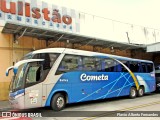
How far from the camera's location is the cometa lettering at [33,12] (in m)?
17.5

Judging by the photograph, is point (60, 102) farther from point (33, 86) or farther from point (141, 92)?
point (141, 92)

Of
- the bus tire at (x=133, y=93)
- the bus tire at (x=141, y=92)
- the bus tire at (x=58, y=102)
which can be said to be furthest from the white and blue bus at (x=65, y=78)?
the bus tire at (x=141, y=92)

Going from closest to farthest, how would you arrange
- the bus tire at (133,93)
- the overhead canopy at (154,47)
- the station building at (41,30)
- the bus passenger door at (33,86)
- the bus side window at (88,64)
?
the bus passenger door at (33,86), the bus side window at (88,64), the station building at (41,30), the bus tire at (133,93), the overhead canopy at (154,47)

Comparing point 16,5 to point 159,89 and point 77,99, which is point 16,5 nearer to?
point 77,99

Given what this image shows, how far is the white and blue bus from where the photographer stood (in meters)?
12.2

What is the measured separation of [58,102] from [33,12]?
8109 millimetres

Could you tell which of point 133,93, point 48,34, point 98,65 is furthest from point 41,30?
point 133,93

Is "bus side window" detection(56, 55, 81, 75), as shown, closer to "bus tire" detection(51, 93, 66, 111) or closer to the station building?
"bus tire" detection(51, 93, 66, 111)

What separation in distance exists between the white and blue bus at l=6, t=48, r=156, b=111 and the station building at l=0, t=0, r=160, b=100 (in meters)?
3.14

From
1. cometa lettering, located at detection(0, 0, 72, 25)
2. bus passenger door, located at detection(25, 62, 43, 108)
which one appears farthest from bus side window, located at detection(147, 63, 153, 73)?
bus passenger door, located at detection(25, 62, 43, 108)

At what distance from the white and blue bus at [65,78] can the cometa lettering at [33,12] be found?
218 inches

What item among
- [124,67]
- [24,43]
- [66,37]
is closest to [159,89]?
[124,67]

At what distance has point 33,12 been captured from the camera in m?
18.7

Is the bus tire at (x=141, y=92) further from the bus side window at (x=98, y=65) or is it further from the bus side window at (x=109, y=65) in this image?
the bus side window at (x=98, y=65)
